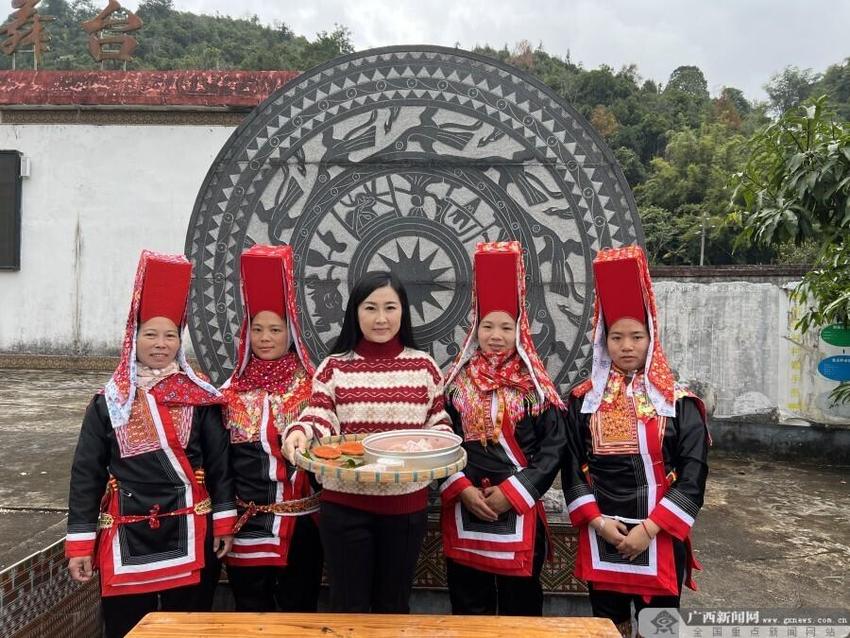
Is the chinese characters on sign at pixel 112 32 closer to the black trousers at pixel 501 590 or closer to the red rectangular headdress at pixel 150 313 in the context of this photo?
the red rectangular headdress at pixel 150 313

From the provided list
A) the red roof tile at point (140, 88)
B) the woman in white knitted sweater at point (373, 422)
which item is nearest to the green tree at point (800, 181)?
the woman in white knitted sweater at point (373, 422)

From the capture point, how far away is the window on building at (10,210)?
9.84 meters

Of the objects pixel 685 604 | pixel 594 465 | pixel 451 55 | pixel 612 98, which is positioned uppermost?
pixel 612 98

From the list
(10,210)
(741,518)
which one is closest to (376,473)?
(741,518)

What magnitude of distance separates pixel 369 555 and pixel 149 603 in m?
Result: 0.71

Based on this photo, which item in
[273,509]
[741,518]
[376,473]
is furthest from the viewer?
[741,518]

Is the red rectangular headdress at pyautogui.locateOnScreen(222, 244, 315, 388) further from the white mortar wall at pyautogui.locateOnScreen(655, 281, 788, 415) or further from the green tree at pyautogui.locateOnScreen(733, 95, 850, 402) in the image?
the white mortar wall at pyautogui.locateOnScreen(655, 281, 788, 415)

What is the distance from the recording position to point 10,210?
9.84 metres

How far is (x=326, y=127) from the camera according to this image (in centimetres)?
305

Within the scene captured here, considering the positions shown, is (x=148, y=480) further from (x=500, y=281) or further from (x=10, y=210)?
Result: (x=10, y=210)

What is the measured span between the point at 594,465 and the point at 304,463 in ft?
3.08

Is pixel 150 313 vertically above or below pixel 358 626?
above

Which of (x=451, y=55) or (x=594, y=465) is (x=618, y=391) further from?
(x=451, y=55)

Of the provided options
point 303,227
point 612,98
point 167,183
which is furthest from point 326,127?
point 612,98
